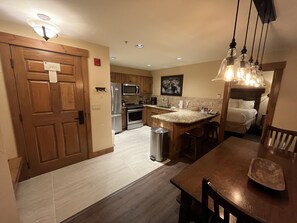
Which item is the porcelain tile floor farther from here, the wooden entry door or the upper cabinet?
the upper cabinet

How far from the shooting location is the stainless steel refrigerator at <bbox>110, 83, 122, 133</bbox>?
3920 millimetres

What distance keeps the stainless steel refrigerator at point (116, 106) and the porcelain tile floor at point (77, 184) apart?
4.33 feet

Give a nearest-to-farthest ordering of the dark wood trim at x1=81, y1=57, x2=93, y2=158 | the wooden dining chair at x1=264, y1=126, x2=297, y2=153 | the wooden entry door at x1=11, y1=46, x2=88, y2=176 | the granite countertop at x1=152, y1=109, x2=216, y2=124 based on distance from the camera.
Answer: the wooden dining chair at x1=264, y1=126, x2=297, y2=153 < the wooden entry door at x1=11, y1=46, x2=88, y2=176 < the dark wood trim at x1=81, y1=57, x2=93, y2=158 < the granite countertop at x1=152, y1=109, x2=216, y2=124

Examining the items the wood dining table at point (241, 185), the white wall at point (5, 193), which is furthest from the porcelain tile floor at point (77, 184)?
the wood dining table at point (241, 185)

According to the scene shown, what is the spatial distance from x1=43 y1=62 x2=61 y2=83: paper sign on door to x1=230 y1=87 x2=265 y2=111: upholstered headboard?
6845mm

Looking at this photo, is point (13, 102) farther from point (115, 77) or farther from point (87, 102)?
point (115, 77)

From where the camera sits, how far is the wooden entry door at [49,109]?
1927 mm

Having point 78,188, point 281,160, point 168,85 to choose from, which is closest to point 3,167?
point 78,188

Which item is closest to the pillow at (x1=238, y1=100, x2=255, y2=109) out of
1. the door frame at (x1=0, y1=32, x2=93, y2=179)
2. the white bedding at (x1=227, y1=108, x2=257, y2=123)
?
the white bedding at (x1=227, y1=108, x2=257, y2=123)

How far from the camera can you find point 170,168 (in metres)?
2.45

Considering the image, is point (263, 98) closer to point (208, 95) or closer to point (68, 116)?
point (208, 95)

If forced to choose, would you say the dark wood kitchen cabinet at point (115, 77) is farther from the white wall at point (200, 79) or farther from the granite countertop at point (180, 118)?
the granite countertop at point (180, 118)

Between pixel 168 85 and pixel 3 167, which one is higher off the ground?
pixel 168 85

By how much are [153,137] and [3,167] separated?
83.0 inches
